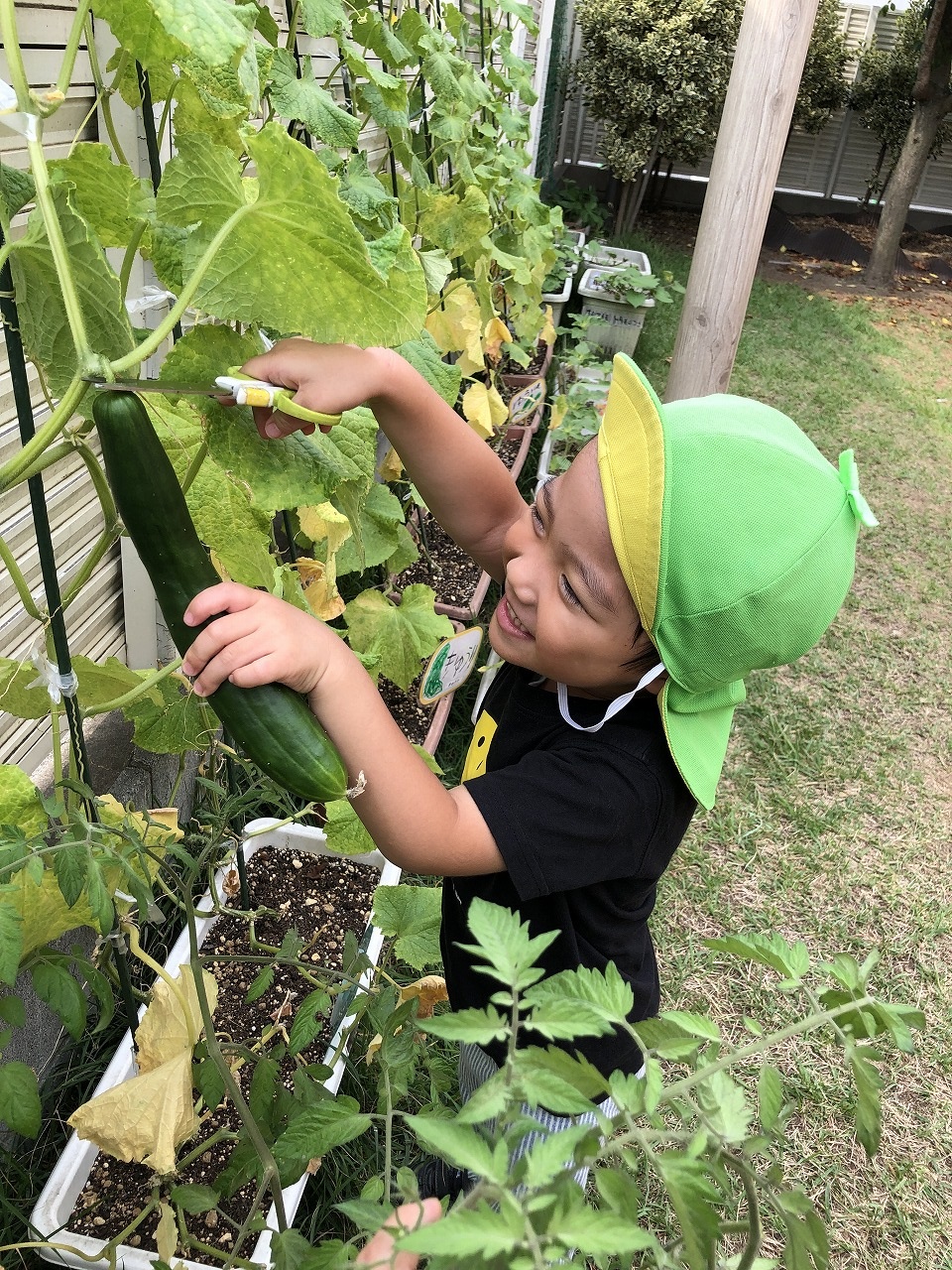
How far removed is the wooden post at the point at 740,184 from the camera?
2697 millimetres

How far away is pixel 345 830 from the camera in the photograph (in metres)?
1.59

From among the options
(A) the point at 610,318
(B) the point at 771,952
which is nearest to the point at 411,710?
(B) the point at 771,952

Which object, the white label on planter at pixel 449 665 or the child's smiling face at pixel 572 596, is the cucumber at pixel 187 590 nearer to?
the child's smiling face at pixel 572 596

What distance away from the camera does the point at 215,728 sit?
153cm

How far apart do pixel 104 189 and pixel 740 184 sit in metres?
2.40

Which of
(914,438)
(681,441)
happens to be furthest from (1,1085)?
(914,438)

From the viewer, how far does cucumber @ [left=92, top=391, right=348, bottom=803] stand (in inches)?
31.7

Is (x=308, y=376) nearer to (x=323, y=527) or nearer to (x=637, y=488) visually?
(x=637, y=488)

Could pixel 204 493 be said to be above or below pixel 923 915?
above

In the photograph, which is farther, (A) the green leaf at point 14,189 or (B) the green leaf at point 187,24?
(A) the green leaf at point 14,189

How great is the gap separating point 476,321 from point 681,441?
5.77 feet

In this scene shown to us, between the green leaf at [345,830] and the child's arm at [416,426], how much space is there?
445 mm

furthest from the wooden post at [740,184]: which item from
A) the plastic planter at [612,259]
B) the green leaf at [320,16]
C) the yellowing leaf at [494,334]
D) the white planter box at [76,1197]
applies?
the plastic planter at [612,259]

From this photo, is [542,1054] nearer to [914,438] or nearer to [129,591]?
[129,591]
